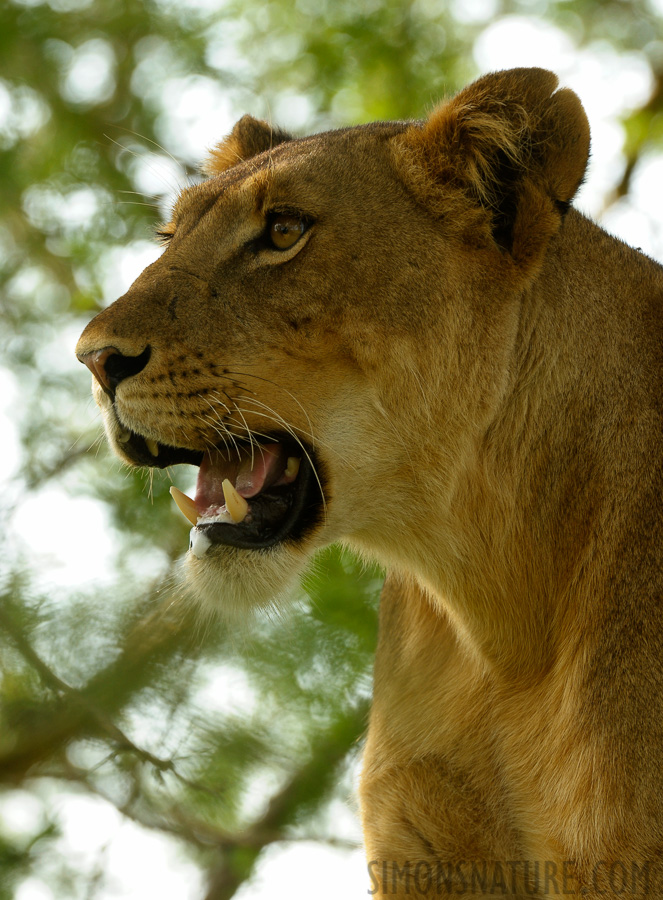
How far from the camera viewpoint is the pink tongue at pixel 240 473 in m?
3.97

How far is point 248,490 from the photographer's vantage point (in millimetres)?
3967

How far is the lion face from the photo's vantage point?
150 inches

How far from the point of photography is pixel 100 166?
7250mm

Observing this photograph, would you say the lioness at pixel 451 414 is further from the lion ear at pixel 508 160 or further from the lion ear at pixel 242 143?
the lion ear at pixel 242 143

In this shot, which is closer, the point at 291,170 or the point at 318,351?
the point at 318,351

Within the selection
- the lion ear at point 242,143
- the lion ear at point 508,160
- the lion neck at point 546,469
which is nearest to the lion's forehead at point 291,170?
the lion ear at point 508,160

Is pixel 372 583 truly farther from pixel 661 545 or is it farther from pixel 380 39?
pixel 380 39

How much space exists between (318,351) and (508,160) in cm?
106

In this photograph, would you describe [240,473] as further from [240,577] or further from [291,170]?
[291,170]

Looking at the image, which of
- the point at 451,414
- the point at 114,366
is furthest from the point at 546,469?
the point at 114,366

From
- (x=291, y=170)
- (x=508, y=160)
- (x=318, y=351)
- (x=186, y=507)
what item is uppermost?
(x=508, y=160)

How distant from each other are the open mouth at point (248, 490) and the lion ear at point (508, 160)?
112 centimetres

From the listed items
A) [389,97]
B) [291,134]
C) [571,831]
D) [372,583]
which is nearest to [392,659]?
[571,831]

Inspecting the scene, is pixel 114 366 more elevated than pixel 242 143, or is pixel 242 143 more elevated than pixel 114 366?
pixel 242 143
